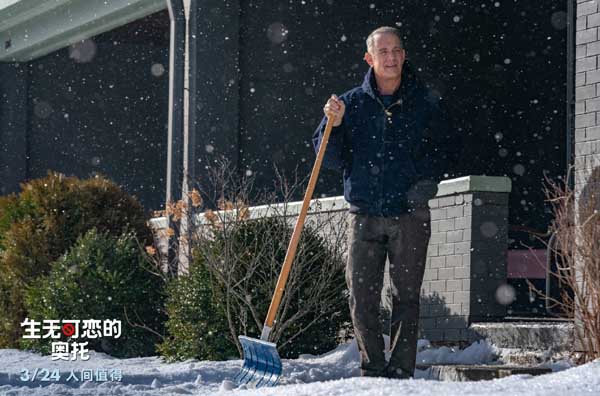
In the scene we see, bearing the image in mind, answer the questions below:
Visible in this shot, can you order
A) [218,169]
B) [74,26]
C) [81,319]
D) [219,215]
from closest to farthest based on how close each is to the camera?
[219,215], [81,319], [218,169], [74,26]

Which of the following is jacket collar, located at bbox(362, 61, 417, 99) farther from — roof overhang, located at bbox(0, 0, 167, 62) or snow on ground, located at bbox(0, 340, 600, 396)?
roof overhang, located at bbox(0, 0, 167, 62)

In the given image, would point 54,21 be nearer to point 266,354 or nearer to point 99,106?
point 99,106

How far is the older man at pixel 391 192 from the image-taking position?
679 cm

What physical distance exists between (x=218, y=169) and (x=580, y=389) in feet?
28.8

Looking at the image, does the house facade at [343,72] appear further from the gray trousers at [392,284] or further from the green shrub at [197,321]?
the gray trousers at [392,284]

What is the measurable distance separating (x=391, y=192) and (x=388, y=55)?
822mm

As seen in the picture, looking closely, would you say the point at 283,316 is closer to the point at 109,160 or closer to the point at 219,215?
the point at 219,215

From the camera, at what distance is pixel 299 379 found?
323 inches

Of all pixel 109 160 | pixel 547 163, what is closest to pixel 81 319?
pixel 547 163

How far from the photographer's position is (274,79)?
47.5 feet

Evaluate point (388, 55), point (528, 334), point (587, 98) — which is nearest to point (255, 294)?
point (528, 334)

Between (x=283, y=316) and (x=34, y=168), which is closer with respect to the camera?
(x=283, y=316)

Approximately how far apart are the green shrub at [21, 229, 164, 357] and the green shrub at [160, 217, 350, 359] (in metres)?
1.20

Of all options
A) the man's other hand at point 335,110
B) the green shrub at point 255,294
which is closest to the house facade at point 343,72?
the green shrub at point 255,294
